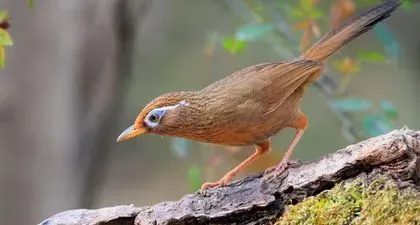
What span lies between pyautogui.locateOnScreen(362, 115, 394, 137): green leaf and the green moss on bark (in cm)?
151

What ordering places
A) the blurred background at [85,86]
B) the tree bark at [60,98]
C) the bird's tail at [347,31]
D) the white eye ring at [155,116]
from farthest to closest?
the tree bark at [60,98]
the blurred background at [85,86]
the bird's tail at [347,31]
the white eye ring at [155,116]

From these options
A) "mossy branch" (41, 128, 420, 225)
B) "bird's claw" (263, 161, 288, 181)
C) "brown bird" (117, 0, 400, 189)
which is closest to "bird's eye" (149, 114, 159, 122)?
"brown bird" (117, 0, 400, 189)

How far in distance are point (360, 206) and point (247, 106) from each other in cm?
96

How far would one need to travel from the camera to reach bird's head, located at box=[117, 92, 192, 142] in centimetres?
287

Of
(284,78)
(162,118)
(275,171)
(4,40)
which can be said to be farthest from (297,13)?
(4,40)

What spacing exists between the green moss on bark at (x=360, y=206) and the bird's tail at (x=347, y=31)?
1058 millimetres

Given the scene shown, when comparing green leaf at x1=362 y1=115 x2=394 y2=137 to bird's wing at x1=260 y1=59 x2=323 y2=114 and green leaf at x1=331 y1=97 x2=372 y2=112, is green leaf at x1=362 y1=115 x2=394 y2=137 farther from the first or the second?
bird's wing at x1=260 y1=59 x2=323 y2=114

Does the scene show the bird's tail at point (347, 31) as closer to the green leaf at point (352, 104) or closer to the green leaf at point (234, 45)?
the green leaf at point (234, 45)

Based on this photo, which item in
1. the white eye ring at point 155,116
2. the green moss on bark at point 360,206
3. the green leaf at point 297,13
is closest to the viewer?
the green moss on bark at point 360,206

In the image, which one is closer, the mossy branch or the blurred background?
the mossy branch

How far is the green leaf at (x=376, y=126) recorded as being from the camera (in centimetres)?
366

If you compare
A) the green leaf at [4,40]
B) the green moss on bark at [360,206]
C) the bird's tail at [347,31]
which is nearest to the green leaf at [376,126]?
the bird's tail at [347,31]

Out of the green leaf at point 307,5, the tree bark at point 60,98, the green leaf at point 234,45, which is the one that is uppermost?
the green leaf at point 307,5

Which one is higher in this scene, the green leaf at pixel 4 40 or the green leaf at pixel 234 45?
the green leaf at pixel 234 45
